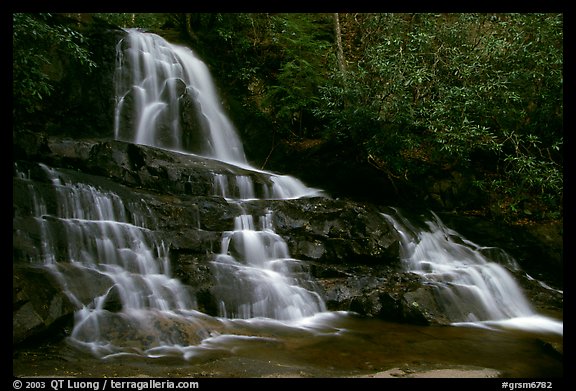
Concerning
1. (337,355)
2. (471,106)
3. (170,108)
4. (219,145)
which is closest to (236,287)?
(337,355)

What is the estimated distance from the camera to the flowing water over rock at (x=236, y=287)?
17.4ft

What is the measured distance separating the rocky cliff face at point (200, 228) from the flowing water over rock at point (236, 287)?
8 centimetres

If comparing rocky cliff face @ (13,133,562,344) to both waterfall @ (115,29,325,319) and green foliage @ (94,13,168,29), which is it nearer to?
waterfall @ (115,29,325,319)

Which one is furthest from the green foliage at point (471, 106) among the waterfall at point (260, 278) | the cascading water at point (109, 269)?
the cascading water at point (109, 269)

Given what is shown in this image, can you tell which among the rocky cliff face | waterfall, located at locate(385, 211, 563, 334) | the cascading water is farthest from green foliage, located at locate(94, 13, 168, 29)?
waterfall, located at locate(385, 211, 563, 334)

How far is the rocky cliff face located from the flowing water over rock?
0.08 m

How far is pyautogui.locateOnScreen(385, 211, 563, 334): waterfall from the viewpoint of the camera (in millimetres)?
7395

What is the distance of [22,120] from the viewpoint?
32.2ft

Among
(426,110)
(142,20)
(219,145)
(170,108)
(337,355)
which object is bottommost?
(337,355)

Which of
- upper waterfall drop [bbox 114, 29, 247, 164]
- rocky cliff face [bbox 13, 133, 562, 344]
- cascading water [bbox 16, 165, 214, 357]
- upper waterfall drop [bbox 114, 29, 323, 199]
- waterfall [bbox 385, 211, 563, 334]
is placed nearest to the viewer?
cascading water [bbox 16, 165, 214, 357]

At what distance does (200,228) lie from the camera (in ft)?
25.9

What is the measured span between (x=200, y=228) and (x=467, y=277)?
17.4 ft

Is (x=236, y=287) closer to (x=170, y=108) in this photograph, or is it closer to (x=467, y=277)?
(x=467, y=277)

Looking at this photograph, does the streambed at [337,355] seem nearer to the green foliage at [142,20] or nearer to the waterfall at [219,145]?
the waterfall at [219,145]
